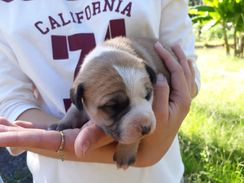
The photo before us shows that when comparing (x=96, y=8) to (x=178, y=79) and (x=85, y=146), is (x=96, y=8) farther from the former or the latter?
(x=85, y=146)

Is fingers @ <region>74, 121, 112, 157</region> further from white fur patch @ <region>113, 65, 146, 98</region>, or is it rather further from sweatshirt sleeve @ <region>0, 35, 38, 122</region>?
sweatshirt sleeve @ <region>0, 35, 38, 122</region>

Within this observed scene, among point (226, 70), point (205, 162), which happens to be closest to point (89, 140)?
point (205, 162)

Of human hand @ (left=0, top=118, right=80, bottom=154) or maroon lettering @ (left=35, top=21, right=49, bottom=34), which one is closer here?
human hand @ (left=0, top=118, right=80, bottom=154)

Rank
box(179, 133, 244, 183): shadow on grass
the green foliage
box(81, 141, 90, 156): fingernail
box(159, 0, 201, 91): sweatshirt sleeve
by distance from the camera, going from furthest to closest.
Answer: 1. the green foliage
2. box(179, 133, 244, 183): shadow on grass
3. box(159, 0, 201, 91): sweatshirt sleeve
4. box(81, 141, 90, 156): fingernail

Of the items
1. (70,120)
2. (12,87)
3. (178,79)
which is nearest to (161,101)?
(178,79)

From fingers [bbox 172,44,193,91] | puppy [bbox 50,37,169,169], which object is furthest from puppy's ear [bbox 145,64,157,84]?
fingers [bbox 172,44,193,91]

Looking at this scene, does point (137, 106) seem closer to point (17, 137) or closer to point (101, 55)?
point (101, 55)

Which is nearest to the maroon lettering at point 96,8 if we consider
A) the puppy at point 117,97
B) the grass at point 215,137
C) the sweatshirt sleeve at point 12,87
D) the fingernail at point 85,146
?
the puppy at point 117,97

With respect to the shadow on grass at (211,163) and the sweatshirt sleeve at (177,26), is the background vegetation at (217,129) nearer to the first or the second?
the shadow on grass at (211,163)
